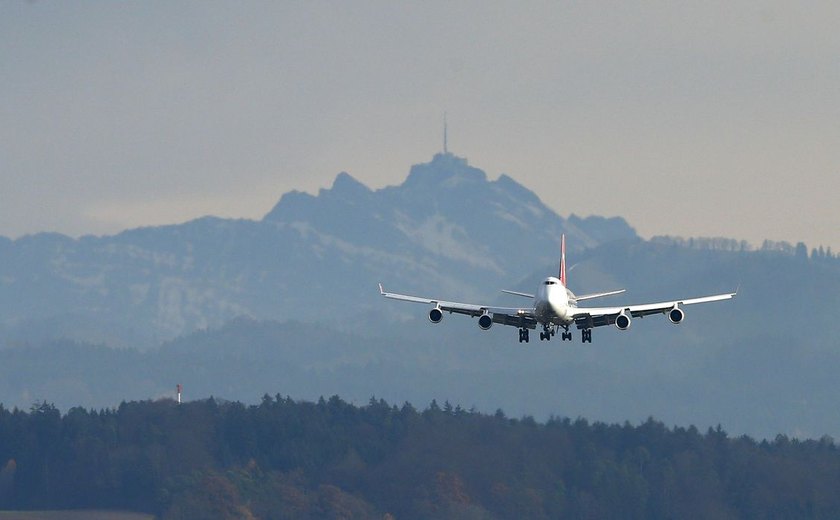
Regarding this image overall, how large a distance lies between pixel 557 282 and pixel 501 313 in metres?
7.05

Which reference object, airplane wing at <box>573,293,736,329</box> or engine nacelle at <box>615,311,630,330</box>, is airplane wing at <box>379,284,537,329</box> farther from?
engine nacelle at <box>615,311,630,330</box>

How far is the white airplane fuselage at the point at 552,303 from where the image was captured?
124m

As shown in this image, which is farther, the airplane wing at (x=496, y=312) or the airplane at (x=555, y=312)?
the airplane wing at (x=496, y=312)

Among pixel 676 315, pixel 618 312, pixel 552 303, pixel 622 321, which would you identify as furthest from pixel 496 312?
pixel 676 315

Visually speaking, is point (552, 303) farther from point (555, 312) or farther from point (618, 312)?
point (618, 312)

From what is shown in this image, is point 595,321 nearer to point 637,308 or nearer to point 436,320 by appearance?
point 637,308

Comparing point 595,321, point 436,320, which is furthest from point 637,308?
point 436,320

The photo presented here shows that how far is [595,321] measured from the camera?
132875 mm

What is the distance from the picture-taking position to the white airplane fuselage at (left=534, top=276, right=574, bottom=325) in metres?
124

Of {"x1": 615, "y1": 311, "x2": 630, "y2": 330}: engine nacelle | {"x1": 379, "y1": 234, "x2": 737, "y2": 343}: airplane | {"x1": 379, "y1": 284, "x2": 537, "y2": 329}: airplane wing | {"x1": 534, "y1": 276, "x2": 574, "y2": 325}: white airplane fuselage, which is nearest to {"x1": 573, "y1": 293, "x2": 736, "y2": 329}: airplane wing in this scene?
{"x1": 379, "y1": 234, "x2": 737, "y2": 343}: airplane

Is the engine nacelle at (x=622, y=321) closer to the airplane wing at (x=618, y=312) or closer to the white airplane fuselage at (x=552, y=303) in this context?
the airplane wing at (x=618, y=312)

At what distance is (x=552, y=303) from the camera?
12338 centimetres

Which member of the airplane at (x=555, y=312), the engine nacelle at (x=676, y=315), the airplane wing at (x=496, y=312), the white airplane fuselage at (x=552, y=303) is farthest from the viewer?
the airplane wing at (x=496, y=312)

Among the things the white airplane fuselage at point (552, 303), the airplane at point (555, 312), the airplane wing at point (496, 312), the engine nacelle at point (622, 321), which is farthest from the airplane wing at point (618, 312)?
the airplane wing at point (496, 312)
